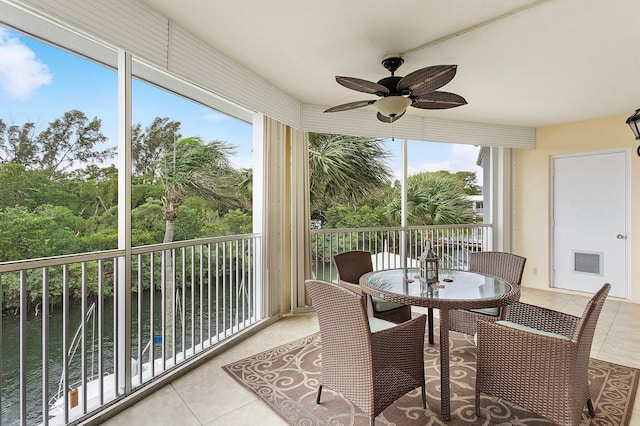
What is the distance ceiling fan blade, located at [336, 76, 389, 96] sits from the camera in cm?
221

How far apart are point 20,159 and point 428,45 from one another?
146 inches

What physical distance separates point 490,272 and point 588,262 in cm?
288

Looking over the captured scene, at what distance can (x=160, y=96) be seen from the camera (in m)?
5.41

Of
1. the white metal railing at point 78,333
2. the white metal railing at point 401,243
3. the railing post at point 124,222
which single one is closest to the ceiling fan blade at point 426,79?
the railing post at point 124,222

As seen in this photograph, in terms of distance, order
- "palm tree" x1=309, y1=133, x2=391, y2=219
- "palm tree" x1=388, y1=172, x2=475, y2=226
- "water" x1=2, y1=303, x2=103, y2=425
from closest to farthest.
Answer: "water" x1=2, y1=303, x2=103, y2=425 → "palm tree" x1=309, y1=133, x2=391, y2=219 → "palm tree" x1=388, y1=172, x2=475, y2=226

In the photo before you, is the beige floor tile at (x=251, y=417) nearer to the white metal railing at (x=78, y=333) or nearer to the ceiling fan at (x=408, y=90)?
the white metal railing at (x=78, y=333)

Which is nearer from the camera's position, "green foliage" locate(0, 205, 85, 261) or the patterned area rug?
the patterned area rug

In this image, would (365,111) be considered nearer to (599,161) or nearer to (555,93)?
(555,93)

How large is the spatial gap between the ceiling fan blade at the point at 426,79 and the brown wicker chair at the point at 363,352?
1.41 metres

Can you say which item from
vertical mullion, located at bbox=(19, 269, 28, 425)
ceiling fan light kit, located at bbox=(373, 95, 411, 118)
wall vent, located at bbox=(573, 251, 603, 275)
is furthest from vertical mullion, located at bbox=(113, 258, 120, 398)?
wall vent, located at bbox=(573, 251, 603, 275)

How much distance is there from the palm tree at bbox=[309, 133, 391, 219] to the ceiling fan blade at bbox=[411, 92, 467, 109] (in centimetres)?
328

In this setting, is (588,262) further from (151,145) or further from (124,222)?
(151,145)

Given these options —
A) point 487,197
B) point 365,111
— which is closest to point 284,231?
point 365,111

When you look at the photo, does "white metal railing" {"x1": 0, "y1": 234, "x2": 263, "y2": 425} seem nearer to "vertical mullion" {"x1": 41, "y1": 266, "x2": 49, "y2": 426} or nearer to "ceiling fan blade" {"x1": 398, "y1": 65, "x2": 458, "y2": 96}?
"vertical mullion" {"x1": 41, "y1": 266, "x2": 49, "y2": 426}
